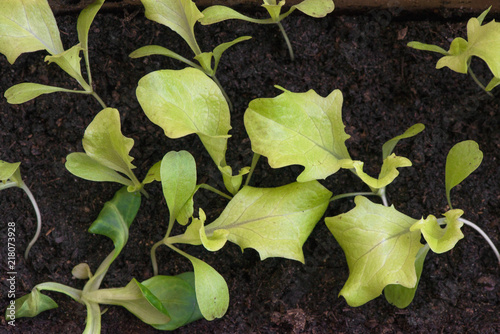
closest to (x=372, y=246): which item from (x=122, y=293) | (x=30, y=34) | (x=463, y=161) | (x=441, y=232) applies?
(x=441, y=232)

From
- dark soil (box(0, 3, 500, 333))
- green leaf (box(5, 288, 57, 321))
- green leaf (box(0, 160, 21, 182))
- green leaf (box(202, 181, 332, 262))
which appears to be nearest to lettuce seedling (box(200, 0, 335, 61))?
dark soil (box(0, 3, 500, 333))

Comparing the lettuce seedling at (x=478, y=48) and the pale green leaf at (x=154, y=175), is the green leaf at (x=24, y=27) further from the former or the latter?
the lettuce seedling at (x=478, y=48)

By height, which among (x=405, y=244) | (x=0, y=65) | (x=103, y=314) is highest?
(x=0, y=65)

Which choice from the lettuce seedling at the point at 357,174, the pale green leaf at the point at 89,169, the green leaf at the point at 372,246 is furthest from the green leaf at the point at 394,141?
the pale green leaf at the point at 89,169

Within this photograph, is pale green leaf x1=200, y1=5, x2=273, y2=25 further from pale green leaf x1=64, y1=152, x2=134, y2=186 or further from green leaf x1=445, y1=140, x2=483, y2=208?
green leaf x1=445, y1=140, x2=483, y2=208

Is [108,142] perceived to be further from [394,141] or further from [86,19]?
[394,141]

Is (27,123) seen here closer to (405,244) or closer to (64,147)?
(64,147)

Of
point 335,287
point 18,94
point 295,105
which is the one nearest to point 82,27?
point 18,94

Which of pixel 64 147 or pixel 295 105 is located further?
pixel 64 147
